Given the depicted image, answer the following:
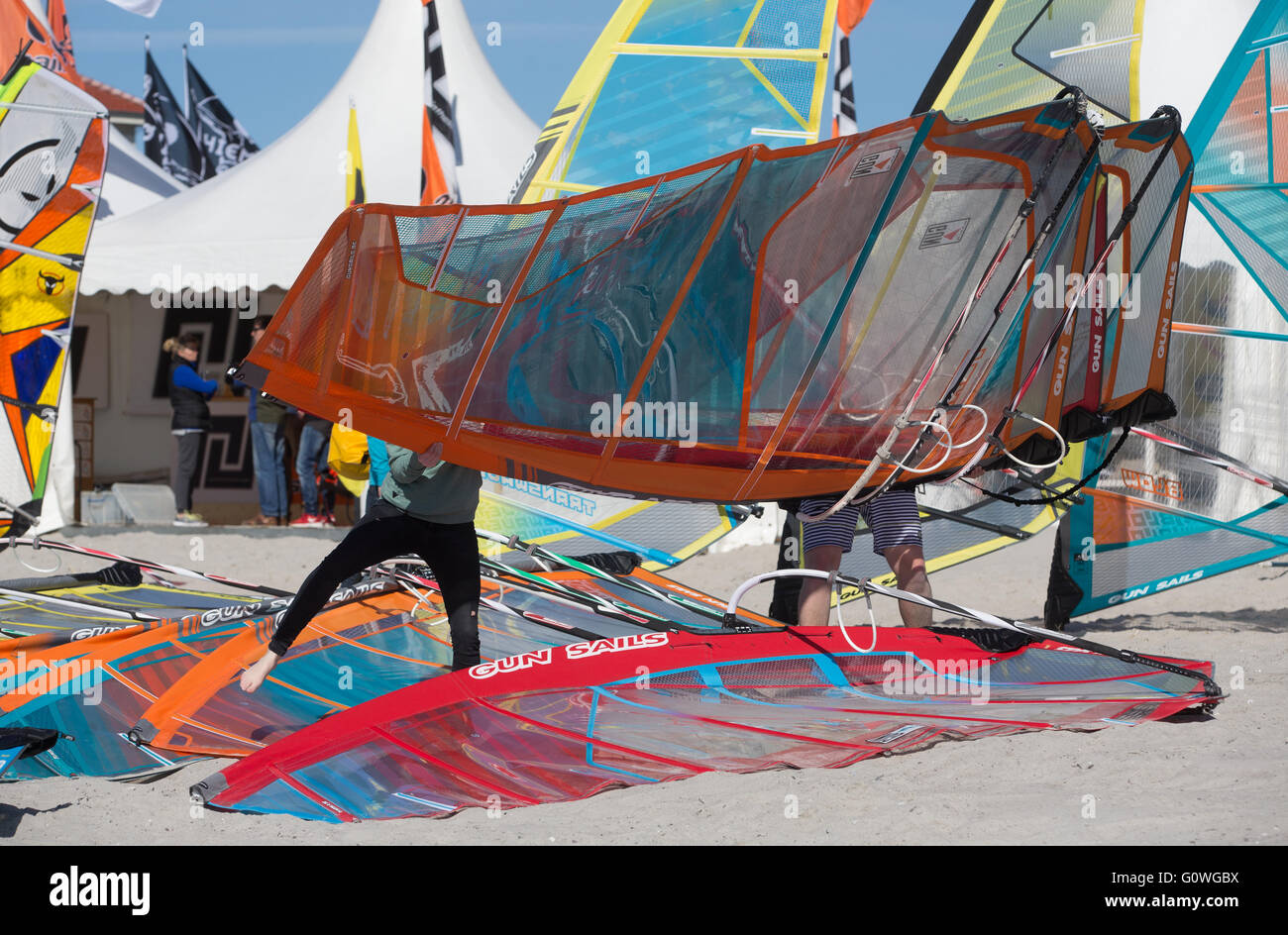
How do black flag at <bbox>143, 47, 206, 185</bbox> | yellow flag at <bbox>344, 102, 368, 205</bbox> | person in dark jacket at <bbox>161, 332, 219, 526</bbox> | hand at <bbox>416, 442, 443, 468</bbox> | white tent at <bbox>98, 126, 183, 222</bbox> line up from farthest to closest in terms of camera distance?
black flag at <bbox>143, 47, 206, 185</bbox>, white tent at <bbox>98, 126, 183, 222</bbox>, yellow flag at <bbox>344, 102, 368, 205</bbox>, person in dark jacket at <bbox>161, 332, 219, 526</bbox>, hand at <bbox>416, 442, 443, 468</bbox>

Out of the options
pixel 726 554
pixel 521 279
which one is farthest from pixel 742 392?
pixel 726 554

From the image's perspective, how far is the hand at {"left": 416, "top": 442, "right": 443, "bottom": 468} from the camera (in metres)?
3.64

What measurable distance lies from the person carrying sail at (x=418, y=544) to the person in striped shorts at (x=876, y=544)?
1156 millimetres

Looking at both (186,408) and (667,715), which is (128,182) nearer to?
(186,408)

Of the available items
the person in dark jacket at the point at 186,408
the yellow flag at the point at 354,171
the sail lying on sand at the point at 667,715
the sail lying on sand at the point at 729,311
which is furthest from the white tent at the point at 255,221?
the sail lying on sand at the point at 667,715

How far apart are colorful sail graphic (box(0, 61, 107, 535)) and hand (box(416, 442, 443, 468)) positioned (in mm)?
3322

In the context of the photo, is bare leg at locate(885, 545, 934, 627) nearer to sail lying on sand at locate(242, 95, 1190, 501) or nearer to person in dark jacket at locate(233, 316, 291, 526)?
sail lying on sand at locate(242, 95, 1190, 501)

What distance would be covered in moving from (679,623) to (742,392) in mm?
997

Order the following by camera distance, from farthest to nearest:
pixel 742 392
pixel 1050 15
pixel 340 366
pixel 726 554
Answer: pixel 726 554 → pixel 1050 15 → pixel 742 392 → pixel 340 366

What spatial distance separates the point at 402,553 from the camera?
3.80 meters

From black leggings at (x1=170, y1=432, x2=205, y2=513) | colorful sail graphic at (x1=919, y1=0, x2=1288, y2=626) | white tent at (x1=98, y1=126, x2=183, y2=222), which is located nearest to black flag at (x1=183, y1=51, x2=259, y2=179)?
white tent at (x1=98, y1=126, x2=183, y2=222)

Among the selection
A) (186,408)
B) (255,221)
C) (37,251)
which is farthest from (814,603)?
(255,221)

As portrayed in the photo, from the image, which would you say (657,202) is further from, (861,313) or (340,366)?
(340,366)

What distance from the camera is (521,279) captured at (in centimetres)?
380
